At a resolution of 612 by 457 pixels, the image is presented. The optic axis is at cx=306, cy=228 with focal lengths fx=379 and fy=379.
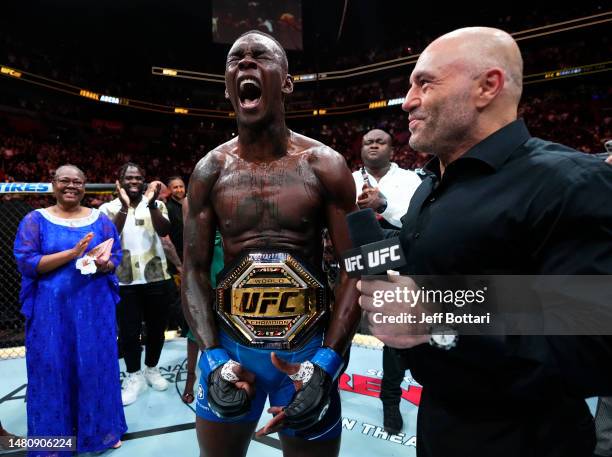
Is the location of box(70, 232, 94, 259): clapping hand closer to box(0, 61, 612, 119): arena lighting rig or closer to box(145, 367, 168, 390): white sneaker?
box(145, 367, 168, 390): white sneaker

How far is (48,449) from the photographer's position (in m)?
2.40

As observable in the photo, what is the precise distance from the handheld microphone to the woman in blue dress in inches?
83.8

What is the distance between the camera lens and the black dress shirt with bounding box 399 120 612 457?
74 centimetres

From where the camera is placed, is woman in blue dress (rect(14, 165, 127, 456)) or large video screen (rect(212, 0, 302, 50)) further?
large video screen (rect(212, 0, 302, 50))

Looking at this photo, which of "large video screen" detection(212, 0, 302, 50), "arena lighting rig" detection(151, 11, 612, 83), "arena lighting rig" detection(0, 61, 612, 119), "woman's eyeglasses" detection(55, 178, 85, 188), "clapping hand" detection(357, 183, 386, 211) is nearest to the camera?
"clapping hand" detection(357, 183, 386, 211)

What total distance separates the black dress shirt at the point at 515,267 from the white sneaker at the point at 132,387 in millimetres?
3088

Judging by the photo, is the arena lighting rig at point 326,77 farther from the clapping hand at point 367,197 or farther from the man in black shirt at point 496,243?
the man in black shirt at point 496,243

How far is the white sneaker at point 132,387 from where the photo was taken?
3333 mm

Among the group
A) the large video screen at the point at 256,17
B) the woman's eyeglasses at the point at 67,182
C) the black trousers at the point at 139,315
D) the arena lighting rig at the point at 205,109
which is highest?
the large video screen at the point at 256,17

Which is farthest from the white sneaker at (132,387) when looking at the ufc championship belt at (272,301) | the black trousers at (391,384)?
the ufc championship belt at (272,301)

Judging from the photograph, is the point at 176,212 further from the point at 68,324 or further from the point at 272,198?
the point at 272,198

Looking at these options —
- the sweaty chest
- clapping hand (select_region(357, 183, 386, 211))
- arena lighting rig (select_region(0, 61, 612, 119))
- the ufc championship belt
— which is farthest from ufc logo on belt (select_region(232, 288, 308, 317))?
arena lighting rig (select_region(0, 61, 612, 119))

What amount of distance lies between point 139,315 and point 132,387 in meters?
0.65

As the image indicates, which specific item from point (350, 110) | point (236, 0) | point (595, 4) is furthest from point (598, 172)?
point (350, 110)
